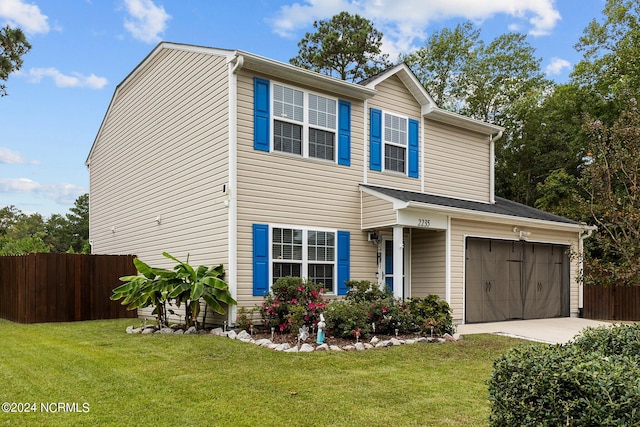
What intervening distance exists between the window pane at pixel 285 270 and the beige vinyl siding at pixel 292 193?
60 cm

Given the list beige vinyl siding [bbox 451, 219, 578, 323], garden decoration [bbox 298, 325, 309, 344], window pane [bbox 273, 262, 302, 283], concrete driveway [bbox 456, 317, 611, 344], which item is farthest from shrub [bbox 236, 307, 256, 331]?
beige vinyl siding [bbox 451, 219, 578, 323]

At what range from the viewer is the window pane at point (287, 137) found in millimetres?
10688

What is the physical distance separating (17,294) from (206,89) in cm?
691

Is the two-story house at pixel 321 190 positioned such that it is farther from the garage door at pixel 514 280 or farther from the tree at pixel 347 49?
the tree at pixel 347 49

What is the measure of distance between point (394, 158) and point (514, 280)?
14.3 feet

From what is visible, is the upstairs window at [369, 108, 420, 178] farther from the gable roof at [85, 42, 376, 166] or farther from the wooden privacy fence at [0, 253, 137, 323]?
the wooden privacy fence at [0, 253, 137, 323]

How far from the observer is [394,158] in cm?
1279

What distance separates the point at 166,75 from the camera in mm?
12719

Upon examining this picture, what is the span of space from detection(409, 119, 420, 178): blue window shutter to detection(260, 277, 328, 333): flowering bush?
4.68 meters

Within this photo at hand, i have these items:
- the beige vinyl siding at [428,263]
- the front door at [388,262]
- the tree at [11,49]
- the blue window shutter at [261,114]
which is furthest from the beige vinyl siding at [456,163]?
the tree at [11,49]

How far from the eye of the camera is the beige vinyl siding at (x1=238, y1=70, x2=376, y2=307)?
32.9 ft

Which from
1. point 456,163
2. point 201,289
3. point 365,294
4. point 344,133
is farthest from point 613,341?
point 456,163

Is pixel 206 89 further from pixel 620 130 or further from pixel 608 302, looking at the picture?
pixel 608 302

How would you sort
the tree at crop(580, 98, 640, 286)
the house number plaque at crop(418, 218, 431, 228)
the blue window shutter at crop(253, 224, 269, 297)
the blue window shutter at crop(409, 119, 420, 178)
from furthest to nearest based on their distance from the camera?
the blue window shutter at crop(409, 119, 420, 178), the house number plaque at crop(418, 218, 431, 228), the blue window shutter at crop(253, 224, 269, 297), the tree at crop(580, 98, 640, 286)
